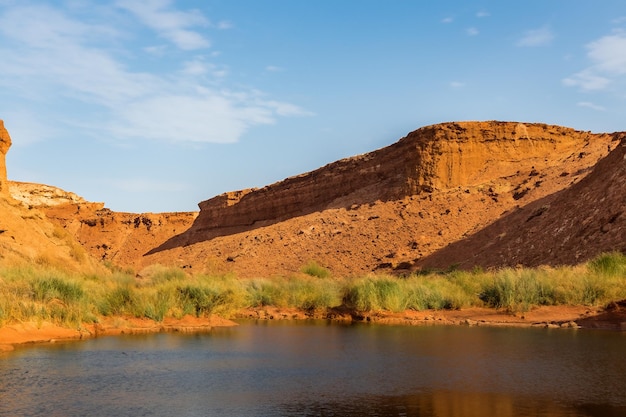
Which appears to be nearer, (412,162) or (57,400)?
(57,400)

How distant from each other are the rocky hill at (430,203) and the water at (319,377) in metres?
19.8

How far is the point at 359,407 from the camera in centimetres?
820

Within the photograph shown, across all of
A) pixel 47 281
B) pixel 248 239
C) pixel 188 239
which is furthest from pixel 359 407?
pixel 188 239

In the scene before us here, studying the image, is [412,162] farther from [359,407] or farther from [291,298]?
[359,407]

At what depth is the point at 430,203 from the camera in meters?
46.7

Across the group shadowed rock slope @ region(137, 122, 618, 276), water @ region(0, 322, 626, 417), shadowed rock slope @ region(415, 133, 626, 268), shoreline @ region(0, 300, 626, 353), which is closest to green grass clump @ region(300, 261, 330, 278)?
shadowed rock slope @ region(137, 122, 618, 276)

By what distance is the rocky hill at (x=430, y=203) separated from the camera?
3938 cm

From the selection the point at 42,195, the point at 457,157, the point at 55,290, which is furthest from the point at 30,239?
the point at 42,195

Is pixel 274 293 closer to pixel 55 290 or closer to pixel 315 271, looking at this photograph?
pixel 55 290

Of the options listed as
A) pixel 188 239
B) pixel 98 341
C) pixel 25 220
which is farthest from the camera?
pixel 188 239

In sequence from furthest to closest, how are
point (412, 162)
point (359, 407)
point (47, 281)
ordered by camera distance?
point (412, 162) → point (47, 281) → point (359, 407)

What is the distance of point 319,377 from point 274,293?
15410mm

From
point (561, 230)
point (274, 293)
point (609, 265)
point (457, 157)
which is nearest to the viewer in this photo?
point (609, 265)

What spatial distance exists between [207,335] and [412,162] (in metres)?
34.9
